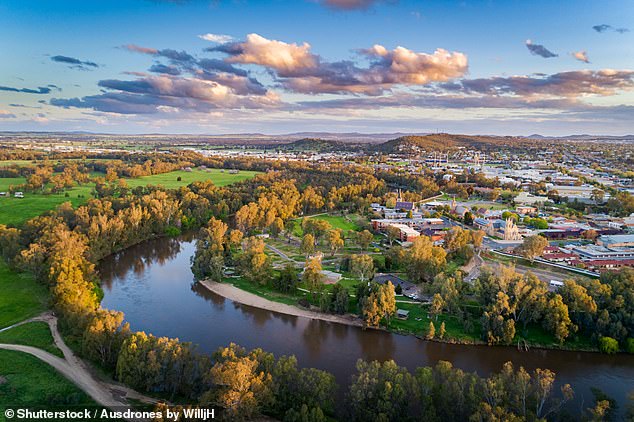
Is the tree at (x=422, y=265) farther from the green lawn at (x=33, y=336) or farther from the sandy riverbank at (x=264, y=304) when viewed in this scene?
the green lawn at (x=33, y=336)

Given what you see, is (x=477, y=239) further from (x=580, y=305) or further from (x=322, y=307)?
(x=322, y=307)

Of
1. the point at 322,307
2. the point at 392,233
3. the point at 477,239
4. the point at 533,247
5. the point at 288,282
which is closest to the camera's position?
the point at 322,307

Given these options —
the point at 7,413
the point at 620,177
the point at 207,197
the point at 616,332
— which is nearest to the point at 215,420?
the point at 7,413

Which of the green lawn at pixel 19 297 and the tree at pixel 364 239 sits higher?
the tree at pixel 364 239

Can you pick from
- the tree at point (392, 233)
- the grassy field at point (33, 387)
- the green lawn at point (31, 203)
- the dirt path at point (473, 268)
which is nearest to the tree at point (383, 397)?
the grassy field at point (33, 387)

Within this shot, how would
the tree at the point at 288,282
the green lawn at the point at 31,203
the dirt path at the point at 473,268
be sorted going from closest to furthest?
1. the tree at the point at 288,282
2. the dirt path at the point at 473,268
3. the green lawn at the point at 31,203

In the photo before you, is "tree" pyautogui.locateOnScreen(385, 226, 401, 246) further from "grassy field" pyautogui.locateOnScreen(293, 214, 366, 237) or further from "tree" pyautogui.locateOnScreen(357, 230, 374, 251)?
"grassy field" pyautogui.locateOnScreen(293, 214, 366, 237)

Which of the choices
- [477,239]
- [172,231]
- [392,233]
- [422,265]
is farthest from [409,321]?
[172,231]
